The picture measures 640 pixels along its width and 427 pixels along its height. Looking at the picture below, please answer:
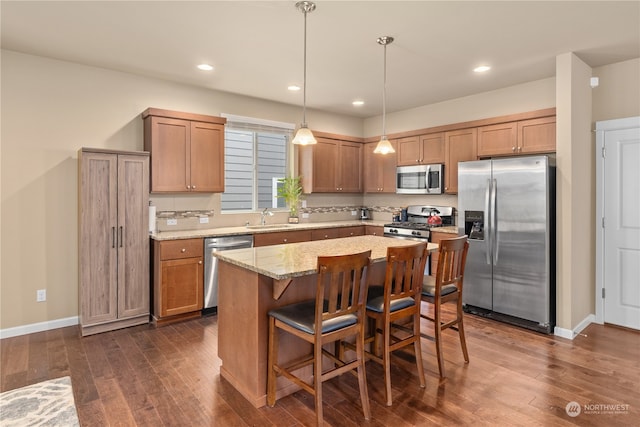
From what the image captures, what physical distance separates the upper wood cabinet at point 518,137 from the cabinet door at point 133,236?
405 cm

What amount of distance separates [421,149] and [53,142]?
4534 millimetres

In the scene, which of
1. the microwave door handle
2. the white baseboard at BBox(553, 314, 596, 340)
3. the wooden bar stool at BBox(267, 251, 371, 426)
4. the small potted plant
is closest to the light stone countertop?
the wooden bar stool at BBox(267, 251, 371, 426)

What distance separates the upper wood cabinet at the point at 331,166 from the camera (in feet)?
18.7

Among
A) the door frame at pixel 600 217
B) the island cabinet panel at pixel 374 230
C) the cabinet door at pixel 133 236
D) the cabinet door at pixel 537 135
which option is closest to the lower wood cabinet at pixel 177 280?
the cabinet door at pixel 133 236

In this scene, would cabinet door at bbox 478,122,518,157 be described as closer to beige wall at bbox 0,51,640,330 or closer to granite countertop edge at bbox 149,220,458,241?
beige wall at bbox 0,51,640,330

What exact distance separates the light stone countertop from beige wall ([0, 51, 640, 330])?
2174 mm

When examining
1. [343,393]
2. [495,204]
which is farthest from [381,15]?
[343,393]

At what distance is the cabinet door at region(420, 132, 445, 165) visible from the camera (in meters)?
5.21

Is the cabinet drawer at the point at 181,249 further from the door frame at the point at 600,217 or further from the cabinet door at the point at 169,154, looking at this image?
the door frame at the point at 600,217

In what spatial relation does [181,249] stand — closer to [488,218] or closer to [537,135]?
[488,218]

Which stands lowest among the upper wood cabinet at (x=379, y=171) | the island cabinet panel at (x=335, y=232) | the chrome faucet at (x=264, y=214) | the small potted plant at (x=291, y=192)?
the island cabinet panel at (x=335, y=232)

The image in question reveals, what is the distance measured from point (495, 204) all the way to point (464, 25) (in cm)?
190

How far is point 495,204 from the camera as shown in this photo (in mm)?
4039

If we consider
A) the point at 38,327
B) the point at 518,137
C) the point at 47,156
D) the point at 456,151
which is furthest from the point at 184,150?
the point at 518,137
